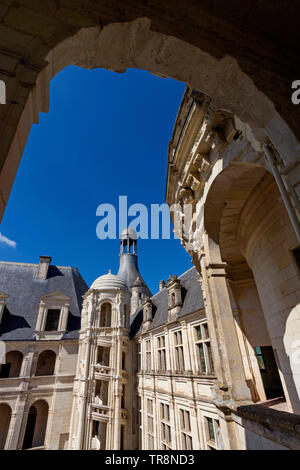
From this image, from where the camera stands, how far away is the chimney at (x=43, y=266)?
71.7 ft

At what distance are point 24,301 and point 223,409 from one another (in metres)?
20.1

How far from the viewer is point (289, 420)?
227cm

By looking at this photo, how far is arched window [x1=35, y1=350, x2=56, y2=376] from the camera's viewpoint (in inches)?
650

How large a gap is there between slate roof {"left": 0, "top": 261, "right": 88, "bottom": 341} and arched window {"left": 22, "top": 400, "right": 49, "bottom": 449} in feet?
15.3

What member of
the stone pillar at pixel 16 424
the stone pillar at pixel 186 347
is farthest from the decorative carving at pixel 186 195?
the stone pillar at pixel 16 424

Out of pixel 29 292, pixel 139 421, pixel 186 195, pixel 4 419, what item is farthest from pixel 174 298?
pixel 4 419

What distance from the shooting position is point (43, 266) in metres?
22.3

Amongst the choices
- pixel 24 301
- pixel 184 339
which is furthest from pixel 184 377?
pixel 24 301

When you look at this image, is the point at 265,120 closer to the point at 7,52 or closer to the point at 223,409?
the point at 7,52

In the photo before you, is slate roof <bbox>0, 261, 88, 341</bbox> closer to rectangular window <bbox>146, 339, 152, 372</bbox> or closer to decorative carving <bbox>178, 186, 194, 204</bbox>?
rectangular window <bbox>146, 339, 152, 372</bbox>

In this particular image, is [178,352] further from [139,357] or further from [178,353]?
[139,357]

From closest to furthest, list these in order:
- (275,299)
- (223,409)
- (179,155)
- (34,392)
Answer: (223,409) < (275,299) < (179,155) < (34,392)

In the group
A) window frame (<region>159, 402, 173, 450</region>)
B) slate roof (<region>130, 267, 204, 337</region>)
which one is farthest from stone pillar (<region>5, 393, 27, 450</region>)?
slate roof (<region>130, 267, 204, 337</region>)

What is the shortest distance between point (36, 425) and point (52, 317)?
22.9 ft
